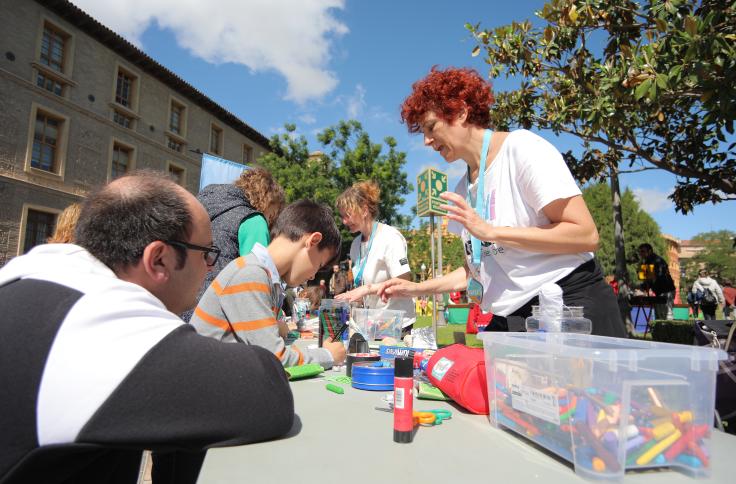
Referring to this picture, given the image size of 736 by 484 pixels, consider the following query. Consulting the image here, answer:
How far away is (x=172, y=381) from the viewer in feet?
2.40

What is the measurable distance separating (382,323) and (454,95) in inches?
67.4

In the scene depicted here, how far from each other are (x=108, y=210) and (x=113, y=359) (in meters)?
0.44

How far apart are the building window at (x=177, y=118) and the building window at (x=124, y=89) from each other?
2.05 meters

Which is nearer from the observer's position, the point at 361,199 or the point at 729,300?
the point at 361,199

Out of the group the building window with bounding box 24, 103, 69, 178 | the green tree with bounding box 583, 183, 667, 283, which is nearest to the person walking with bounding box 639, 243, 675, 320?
the building window with bounding box 24, 103, 69, 178

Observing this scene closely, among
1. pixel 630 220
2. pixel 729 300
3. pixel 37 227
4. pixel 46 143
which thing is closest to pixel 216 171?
pixel 37 227

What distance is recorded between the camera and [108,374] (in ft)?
2.24

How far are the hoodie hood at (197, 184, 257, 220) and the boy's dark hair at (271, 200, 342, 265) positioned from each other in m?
0.89

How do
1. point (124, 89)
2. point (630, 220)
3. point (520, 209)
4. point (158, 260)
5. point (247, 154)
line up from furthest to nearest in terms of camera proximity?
point (630, 220), point (247, 154), point (124, 89), point (520, 209), point (158, 260)

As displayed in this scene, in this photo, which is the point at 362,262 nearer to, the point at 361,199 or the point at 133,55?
the point at 361,199

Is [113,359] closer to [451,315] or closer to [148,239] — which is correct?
[148,239]

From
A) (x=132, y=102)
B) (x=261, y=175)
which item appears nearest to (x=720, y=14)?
(x=261, y=175)

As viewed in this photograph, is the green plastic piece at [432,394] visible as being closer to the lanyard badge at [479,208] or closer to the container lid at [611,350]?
the container lid at [611,350]

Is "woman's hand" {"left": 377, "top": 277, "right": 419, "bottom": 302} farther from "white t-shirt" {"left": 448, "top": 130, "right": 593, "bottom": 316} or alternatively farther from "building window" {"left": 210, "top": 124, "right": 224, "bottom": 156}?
"building window" {"left": 210, "top": 124, "right": 224, "bottom": 156}
